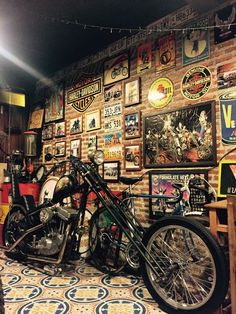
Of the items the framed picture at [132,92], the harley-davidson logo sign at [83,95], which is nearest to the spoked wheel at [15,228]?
the harley-davidson logo sign at [83,95]

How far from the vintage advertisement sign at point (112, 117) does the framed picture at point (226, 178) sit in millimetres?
1580

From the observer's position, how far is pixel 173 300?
2.02m

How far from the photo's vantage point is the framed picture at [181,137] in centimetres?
274

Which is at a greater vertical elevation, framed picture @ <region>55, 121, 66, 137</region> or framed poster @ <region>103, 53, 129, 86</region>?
framed poster @ <region>103, 53, 129, 86</region>

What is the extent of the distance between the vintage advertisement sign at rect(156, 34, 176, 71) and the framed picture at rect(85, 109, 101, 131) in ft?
3.91

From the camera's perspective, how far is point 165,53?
3.21 m

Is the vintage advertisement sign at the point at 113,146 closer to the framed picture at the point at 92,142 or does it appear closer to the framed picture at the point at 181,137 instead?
the framed picture at the point at 92,142

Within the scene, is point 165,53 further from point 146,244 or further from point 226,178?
point 146,244

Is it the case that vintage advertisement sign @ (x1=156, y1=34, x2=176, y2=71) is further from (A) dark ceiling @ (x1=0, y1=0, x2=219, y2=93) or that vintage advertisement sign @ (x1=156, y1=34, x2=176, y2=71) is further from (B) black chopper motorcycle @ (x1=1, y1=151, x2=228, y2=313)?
(B) black chopper motorcycle @ (x1=1, y1=151, x2=228, y2=313)

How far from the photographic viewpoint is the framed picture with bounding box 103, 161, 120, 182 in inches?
145

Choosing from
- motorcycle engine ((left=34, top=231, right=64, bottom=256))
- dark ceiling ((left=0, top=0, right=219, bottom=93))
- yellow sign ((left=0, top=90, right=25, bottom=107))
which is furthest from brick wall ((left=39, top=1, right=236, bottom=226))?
motorcycle engine ((left=34, top=231, right=64, bottom=256))

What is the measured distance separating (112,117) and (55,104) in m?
1.50

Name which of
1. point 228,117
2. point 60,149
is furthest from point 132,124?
point 60,149

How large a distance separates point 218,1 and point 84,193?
2382 millimetres
